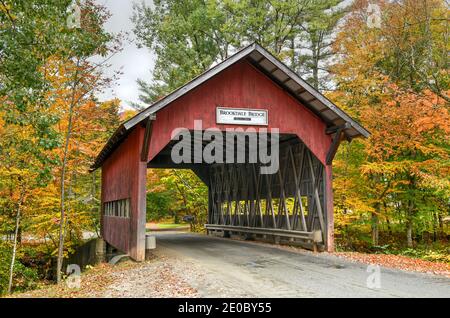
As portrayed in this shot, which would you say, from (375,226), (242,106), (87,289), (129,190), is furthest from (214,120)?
(375,226)

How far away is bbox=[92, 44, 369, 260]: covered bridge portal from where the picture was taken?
10.9 meters

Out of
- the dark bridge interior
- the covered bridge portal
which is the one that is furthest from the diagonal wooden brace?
the dark bridge interior

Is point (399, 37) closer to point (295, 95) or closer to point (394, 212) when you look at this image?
point (295, 95)

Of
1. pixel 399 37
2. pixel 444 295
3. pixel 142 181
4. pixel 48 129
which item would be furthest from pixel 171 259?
pixel 399 37

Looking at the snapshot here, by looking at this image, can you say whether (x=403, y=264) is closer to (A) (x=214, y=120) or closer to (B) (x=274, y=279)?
(B) (x=274, y=279)

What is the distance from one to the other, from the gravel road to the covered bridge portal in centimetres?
159

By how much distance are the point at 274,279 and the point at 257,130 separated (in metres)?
4.87

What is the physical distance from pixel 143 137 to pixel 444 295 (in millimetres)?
7520

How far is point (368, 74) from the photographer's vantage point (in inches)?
615

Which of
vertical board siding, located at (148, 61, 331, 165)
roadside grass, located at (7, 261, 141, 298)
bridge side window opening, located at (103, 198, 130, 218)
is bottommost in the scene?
A: roadside grass, located at (7, 261, 141, 298)

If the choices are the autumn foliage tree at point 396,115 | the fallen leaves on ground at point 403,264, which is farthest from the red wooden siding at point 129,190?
the autumn foliage tree at point 396,115

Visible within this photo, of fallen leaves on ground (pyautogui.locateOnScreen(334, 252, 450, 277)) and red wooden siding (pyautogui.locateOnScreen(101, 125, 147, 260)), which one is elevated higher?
red wooden siding (pyautogui.locateOnScreen(101, 125, 147, 260))

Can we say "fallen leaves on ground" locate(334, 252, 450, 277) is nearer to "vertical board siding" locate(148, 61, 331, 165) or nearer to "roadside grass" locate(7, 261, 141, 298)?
"vertical board siding" locate(148, 61, 331, 165)

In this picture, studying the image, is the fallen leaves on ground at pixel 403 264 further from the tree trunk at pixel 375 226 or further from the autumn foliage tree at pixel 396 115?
the tree trunk at pixel 375 226
